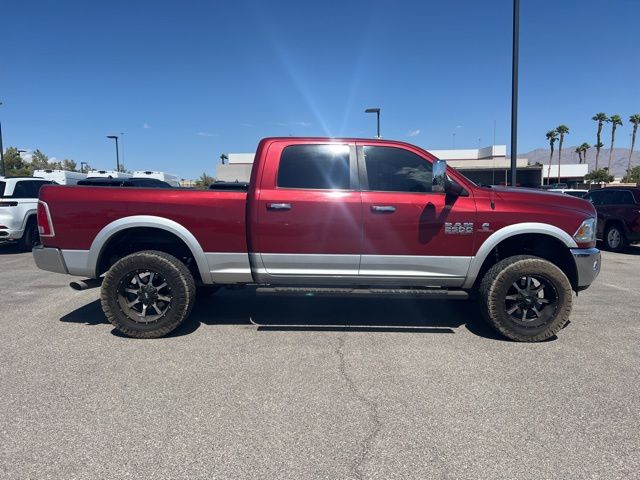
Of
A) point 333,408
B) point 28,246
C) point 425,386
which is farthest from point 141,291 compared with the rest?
point 28,246

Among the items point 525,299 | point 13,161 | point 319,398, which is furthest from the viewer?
point 13,161

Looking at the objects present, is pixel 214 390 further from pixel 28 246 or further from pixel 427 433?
pixel 28 246

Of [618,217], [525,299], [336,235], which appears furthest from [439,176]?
[618,217]

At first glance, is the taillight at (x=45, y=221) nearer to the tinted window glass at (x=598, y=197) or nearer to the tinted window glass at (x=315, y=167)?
the tinted window glass at (x=315, y=167)

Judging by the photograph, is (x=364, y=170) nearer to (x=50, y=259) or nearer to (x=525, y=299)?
(x=525, y=299)

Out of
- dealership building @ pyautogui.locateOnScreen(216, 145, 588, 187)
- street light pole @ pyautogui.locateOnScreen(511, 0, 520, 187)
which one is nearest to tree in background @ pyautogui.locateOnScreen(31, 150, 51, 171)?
dealership building @ pyautogui.locateOnScreen(216, 145, 588, 187)

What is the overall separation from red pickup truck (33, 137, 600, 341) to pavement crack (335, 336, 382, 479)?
0.98m

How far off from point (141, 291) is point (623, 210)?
37.9 ft

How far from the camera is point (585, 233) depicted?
15.7 ft

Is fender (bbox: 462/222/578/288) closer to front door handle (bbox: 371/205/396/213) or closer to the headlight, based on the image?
the headlight

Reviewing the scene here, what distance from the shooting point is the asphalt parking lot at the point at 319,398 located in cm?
269

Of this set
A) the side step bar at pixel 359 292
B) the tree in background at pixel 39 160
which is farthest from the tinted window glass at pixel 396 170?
the tree in background at pixel 39 160

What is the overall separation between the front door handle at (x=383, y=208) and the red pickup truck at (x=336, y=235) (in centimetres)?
2

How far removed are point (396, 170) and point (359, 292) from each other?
1.36m
